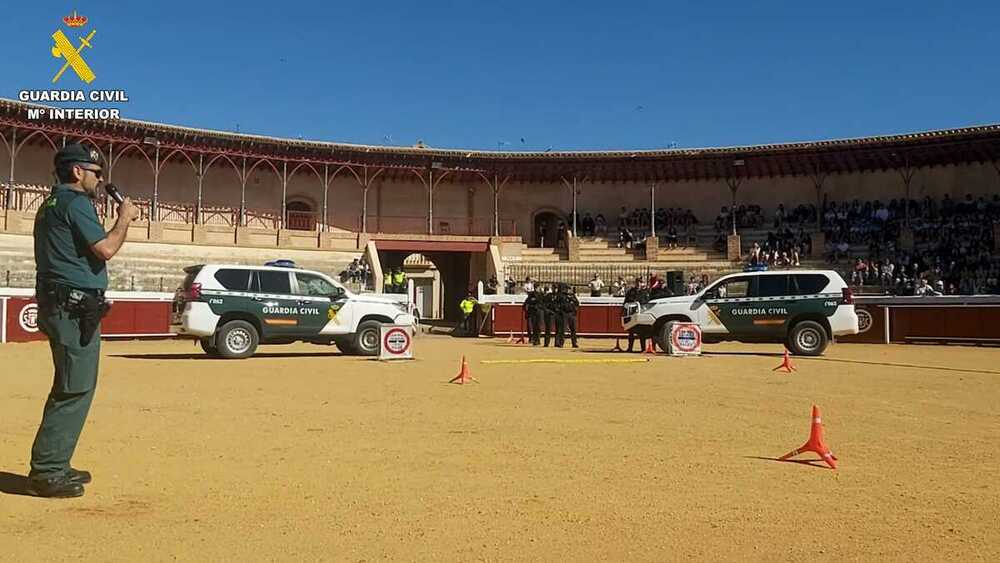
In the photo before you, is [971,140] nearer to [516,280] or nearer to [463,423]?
[516,280]

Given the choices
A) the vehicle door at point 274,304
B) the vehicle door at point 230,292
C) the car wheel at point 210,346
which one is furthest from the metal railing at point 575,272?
the car wheel at point 210,346

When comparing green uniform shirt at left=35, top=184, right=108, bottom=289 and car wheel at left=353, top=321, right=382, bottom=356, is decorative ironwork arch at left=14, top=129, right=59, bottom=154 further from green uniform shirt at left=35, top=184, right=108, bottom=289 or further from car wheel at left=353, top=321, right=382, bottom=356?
green uniform shirt at left=35, top=184, right=108, bottom=289

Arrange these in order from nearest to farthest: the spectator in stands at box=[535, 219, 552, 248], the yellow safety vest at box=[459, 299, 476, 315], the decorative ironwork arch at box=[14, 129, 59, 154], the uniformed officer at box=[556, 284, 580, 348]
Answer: the uniformed officer at box=[556, 284, 580, 348] < the yellow safety vest at box=[459, 299, 476, 315] < the decorative ironwork arch at box=[14, 129, 59, 154] < the spectator in stands at box=[535, 219, 552, 248]

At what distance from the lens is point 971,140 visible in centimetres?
3497

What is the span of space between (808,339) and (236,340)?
38.9ft

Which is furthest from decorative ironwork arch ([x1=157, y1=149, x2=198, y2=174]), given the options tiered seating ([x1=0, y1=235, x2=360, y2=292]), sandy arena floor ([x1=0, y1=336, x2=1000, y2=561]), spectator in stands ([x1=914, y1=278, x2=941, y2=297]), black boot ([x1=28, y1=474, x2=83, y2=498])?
black boot ([x1=28, y1=474, x2=83, y2=498])

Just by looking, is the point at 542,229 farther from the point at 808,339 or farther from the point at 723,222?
the point at 808,339

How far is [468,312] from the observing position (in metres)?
30.2

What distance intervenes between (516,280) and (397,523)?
1279 inches

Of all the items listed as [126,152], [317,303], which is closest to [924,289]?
[317,303]

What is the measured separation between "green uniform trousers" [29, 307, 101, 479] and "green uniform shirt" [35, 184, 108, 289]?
0.22 metres

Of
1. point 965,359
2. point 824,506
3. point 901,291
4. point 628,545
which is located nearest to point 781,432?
point 824,506

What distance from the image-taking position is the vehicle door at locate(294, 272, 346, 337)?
1669 cm

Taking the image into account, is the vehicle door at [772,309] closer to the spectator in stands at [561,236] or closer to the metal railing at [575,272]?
the metal railing at [575,272]
